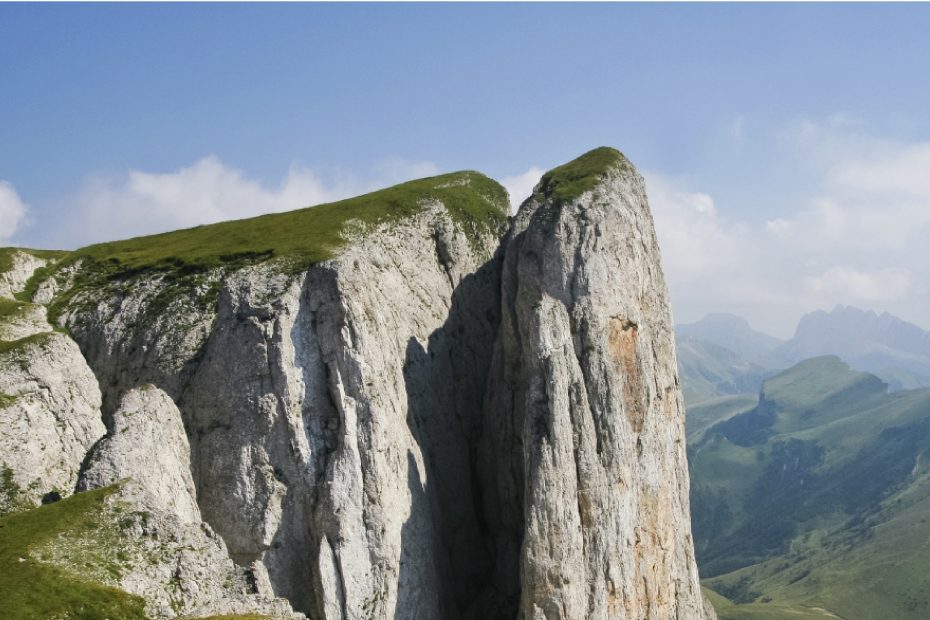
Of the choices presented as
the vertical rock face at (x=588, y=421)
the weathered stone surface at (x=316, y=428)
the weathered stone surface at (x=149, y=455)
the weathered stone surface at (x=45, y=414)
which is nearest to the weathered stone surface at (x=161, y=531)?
the weathered stone surface at (x=149, y=455)

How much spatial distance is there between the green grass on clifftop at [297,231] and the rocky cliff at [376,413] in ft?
1.20

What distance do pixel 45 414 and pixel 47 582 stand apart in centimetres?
1824

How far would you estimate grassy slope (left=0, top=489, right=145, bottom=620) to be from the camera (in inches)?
1257

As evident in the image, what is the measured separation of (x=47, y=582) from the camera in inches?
1321

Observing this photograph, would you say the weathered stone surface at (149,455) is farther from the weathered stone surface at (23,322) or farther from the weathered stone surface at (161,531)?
the weathered stone surface at (23,322)

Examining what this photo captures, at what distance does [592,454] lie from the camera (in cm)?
5494

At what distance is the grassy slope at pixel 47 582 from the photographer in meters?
31.9

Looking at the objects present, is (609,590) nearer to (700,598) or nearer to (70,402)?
(700,598)

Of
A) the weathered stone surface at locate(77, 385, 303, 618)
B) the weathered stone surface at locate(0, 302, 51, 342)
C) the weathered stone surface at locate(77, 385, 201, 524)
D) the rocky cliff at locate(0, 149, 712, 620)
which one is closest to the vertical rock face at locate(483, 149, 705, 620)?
the rocky cliff at locate(0, 149, 712, 620)

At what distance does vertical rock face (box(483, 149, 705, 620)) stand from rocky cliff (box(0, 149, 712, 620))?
0.19 m

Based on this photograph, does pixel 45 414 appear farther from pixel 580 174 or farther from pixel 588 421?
pixel 580 174

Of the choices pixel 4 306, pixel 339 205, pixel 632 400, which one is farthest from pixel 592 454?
pixel 4 306

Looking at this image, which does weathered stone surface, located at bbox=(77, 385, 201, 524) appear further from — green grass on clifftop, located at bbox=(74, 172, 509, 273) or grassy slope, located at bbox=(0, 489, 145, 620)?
green grass on clifftop, located at bbox=(74, 172, 509, 273)

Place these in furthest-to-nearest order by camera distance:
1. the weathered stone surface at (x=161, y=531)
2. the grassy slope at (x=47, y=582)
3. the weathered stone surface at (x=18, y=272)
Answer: the weathered stone surface at (x=18, y=272), the weathered stone surface at (x=161, y=531), the grassy slope at (x=47, y=582)
